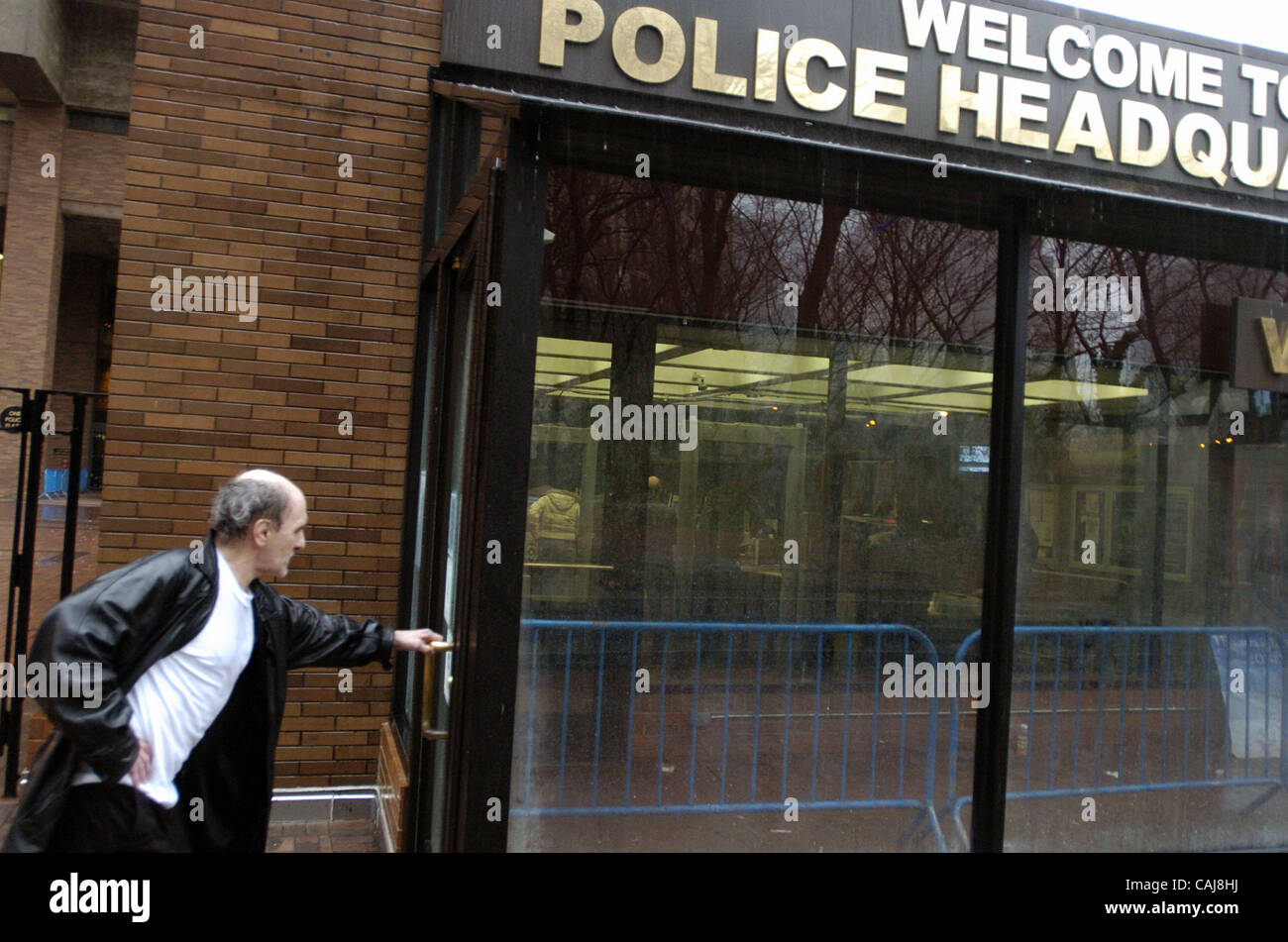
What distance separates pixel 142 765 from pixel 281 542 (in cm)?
63

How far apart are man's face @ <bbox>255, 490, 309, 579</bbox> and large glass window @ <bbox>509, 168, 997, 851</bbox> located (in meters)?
1.51

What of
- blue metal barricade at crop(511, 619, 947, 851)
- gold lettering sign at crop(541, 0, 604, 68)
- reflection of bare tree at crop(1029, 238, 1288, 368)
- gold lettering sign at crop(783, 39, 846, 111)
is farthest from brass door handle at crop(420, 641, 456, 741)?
gold lettering sign at crop(783, 39, 846, 111)

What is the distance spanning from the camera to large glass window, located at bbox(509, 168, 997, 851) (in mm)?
4336

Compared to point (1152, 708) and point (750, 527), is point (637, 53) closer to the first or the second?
point (750, 527)

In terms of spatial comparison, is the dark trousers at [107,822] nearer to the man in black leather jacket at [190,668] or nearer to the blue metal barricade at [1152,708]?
the man in black leather jacket at [190,668]

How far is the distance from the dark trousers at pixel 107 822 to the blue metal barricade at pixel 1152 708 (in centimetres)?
404

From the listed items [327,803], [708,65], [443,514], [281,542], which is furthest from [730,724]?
[708,65]

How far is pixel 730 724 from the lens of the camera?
4.83m

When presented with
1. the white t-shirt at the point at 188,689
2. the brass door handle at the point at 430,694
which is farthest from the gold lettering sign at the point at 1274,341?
the white t-shirt at the point at 188,689

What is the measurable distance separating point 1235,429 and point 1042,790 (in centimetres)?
228

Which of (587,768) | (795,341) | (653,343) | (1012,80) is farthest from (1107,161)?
(587,768)

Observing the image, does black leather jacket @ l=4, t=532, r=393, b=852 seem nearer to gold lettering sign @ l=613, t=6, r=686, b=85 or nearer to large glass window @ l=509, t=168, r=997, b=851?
large glass window @ l=509, t=168, r=997, b=851

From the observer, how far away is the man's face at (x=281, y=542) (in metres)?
2.63

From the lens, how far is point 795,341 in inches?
201
